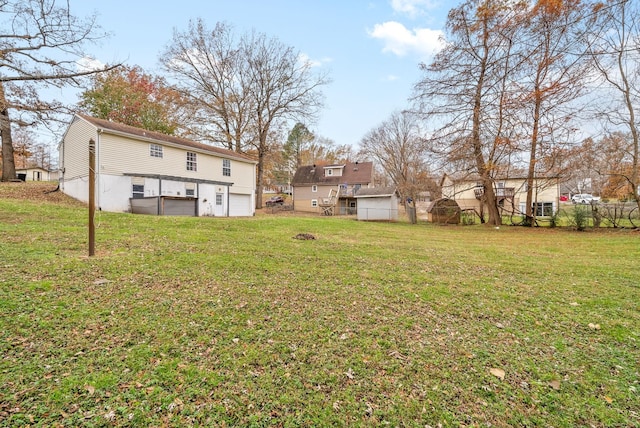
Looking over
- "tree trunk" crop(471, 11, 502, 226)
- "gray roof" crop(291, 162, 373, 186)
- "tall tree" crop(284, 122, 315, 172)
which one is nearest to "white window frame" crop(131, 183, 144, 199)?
"tree trunk" crop(471, 11, 502, 226)

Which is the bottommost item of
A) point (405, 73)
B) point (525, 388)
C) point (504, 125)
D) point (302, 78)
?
point (525, 388)

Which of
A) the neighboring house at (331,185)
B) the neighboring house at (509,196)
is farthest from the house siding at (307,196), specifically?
the neighboring house at (509,196)

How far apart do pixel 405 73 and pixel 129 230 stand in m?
16.5

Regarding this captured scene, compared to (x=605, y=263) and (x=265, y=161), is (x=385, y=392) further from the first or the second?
(x=265, y=161)

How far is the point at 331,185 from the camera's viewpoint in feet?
107

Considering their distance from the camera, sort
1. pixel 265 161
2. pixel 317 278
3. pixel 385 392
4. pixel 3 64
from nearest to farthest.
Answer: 1. pixel 385 392
2. pixel 317 278
3. pixel 3 64
4. pixel 265 161

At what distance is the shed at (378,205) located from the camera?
22.0m

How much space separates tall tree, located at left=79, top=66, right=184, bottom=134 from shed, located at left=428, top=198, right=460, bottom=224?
23777 mm

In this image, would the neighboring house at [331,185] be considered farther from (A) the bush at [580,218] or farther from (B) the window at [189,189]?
(A) the bush at [580,218]

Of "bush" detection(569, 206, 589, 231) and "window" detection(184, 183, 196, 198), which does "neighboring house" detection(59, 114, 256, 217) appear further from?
"bush" detection(569, 206, 589, 231)

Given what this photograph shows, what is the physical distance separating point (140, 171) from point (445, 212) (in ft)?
64.4

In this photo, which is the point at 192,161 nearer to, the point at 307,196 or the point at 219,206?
the point at 219,206

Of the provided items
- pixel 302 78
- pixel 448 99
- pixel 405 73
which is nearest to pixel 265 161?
pixel 302 78

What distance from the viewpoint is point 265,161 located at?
29.1 meters
